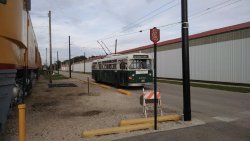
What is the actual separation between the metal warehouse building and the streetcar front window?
308 inches

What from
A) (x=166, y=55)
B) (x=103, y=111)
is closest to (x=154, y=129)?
(x=103, y=111)

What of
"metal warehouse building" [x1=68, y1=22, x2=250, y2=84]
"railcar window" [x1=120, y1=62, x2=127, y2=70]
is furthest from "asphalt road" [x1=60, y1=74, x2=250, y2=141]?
"metal warehouse building" [x1=68, y1=22, x2=250, y2=84]

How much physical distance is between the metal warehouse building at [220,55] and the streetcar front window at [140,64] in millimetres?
7825

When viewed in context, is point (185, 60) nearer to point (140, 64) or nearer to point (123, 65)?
point (140, 64)

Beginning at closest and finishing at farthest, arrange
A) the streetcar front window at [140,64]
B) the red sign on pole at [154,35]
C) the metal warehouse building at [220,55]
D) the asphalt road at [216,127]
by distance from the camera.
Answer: the asphalt road at [216,127], the red sign on pole at [154,35], the streetcar front window at [140,64], the metal warehouse building at [220,55]

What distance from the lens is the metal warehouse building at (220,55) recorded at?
24000 millimetres

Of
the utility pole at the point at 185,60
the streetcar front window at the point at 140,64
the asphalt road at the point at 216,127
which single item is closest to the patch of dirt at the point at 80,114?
the asphalt road at the point at 216,127

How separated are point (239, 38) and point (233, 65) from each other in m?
2.26

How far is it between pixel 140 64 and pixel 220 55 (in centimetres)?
888

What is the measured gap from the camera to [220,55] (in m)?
26.8

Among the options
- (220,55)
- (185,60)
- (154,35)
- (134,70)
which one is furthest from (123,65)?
(154,35)

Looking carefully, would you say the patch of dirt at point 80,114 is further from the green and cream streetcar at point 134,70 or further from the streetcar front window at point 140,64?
the streetcar front window at point 140,64

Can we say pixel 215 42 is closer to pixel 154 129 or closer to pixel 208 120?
pixel 208 120

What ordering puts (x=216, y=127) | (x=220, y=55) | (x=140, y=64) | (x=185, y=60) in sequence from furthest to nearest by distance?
1. (x=220, y=55)
2. (x=140, y=64)
3. (x=185, y=60)
4. (x=216, y=127)
